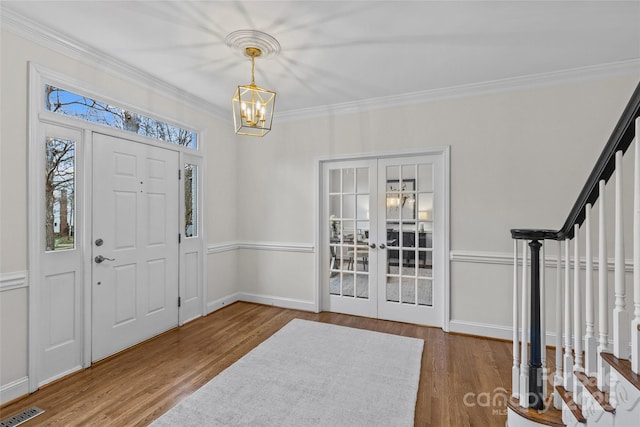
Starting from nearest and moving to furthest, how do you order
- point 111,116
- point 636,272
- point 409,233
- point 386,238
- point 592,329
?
point 636,272 < point 592,329 < point 111,116 < point 409,233 < point 386,238

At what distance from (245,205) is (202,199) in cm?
77

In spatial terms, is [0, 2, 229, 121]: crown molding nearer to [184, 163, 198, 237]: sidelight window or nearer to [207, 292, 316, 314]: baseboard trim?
[184, 163, 198, 237]: sidelight window

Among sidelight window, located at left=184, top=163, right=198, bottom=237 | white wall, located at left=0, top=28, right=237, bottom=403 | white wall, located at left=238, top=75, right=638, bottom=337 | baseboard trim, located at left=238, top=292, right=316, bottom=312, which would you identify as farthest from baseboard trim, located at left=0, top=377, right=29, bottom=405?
white wall, located at left=238, top=75, right=638, bottom=337

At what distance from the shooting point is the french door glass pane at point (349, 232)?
4.02m

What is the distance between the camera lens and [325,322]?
3.77 metres

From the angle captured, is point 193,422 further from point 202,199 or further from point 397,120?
point 397,120

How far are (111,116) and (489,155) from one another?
3.76 metres

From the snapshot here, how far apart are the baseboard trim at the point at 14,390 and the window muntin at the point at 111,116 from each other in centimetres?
201

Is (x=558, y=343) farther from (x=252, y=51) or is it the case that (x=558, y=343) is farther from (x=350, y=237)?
(x=252, y=51)

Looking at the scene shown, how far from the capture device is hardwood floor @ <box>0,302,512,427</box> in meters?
2.07

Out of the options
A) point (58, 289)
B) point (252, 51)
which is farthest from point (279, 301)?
point (252, 51)

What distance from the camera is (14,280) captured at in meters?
2.21

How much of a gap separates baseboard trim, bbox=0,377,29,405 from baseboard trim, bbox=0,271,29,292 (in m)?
0.67

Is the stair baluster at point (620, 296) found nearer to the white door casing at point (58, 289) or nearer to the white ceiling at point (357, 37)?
the white ceiling at point (357, 37)
